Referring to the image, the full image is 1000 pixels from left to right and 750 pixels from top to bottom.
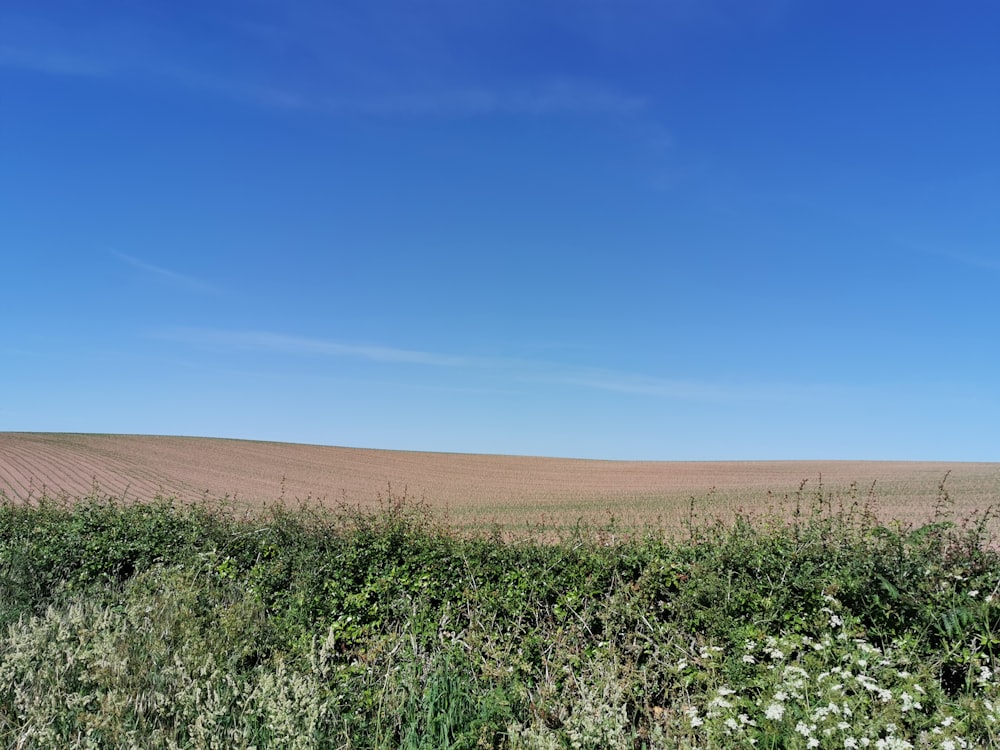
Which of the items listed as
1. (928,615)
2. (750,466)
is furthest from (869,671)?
(750,466)

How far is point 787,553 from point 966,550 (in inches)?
66.7

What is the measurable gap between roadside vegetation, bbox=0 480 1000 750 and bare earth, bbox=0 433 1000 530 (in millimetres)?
9747

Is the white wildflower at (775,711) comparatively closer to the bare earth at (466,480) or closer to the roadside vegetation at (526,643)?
the roadside vegetation at (526,643)

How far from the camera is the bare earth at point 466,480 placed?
24859mm

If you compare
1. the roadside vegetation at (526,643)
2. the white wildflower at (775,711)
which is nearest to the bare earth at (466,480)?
the roadside vegetation at (526,643)

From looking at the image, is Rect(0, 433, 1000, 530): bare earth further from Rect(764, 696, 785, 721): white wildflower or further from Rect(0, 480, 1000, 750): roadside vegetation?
Rect(764, 696, 785, 721): white wildflower

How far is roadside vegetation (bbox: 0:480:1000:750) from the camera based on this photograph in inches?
177

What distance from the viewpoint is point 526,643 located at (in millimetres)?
6102

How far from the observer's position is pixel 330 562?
7.51 metres

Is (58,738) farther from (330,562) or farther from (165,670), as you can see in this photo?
(330,562)

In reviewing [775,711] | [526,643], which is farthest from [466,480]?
[775,711]

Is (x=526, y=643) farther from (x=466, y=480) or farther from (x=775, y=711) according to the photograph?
(x=466, y=480)

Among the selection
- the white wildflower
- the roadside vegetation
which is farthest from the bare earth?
the white wildflower

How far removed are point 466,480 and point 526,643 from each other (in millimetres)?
34175
